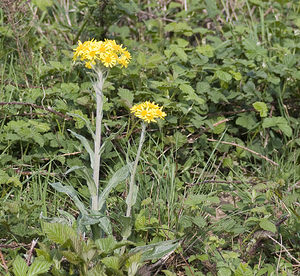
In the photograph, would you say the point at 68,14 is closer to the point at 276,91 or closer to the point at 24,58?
the point at 24,58

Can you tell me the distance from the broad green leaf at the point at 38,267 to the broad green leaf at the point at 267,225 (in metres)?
1.07

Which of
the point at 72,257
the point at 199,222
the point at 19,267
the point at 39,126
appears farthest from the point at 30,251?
the point at 39,126

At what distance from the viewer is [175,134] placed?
122 inches

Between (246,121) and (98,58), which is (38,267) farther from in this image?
(246,121)

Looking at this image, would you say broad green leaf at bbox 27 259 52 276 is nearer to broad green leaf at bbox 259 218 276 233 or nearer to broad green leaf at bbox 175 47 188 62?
broad green leaf at bbox 259 218 276 233

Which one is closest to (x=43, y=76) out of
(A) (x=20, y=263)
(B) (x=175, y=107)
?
(B) (x=175, y=107)

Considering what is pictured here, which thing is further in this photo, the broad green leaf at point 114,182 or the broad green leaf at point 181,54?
the broad green leaf at point 181,54

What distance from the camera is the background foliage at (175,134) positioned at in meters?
2.46

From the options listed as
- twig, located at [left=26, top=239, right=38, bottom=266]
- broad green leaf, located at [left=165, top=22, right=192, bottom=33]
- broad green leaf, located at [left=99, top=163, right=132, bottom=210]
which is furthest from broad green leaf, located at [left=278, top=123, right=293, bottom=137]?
twig, located at [left=26, top=239, right=38, bottom=266]

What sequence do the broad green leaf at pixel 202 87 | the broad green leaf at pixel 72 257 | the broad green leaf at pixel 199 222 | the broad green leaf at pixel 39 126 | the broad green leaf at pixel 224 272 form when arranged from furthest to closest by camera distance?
the broad green leaf at pixel 202 87 < the broad green leaf at pixel 39 126 < the broad green leaf at pixel 199 222 < the broad green leaf at pixel 224 272 < the broad green leaf at pixel 72 257

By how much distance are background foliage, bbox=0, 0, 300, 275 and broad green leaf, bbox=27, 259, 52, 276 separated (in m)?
0.01

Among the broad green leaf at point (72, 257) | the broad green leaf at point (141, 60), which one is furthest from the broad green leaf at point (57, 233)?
the broad green leaf at point (141, 60)

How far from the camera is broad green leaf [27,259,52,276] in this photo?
199 centimetres

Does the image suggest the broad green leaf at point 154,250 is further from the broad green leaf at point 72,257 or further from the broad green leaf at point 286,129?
the broad green leaf at point 286,129
